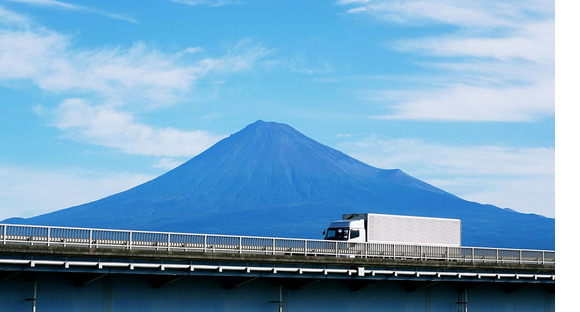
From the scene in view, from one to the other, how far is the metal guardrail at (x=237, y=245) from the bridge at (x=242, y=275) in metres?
0.07

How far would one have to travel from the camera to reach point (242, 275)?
46.0 meters

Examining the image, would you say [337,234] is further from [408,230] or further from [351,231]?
[408,230]

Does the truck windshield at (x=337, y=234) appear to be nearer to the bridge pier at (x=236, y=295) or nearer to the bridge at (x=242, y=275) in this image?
the bridge at (x=242, y=275)

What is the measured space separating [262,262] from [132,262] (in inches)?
294

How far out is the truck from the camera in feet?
224

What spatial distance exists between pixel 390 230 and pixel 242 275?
25.7 m

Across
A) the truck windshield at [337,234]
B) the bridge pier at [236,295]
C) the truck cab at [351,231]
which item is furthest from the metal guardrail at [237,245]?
the truck windshield at [337,234]

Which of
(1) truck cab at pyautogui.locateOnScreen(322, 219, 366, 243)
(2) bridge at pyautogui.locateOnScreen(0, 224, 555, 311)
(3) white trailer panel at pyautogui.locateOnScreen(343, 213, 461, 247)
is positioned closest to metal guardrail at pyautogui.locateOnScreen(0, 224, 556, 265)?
(2) bridge at pyautogui.locateOnScreen(0, 224, 555, 311)

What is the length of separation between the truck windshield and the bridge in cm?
867

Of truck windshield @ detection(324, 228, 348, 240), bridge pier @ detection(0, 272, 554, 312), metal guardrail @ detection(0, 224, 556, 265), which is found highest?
truck windshield @ detection(324, 228, 348, 240)

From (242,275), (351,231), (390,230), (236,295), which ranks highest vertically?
(390,230)

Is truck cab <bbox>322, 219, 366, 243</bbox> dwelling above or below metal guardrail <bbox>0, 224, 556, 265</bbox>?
above

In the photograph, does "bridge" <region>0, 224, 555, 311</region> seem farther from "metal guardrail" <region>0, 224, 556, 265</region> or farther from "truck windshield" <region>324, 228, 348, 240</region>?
"truck windshield" <region>324, 228, 348, 240</region>

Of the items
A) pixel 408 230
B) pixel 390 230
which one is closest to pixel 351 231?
pixel 390 230
